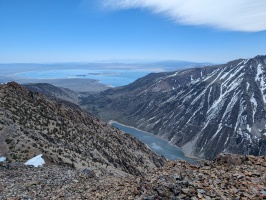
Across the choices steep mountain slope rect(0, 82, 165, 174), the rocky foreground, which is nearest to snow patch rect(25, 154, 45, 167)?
steep mountain slope rect(0, 82, 165, 174)

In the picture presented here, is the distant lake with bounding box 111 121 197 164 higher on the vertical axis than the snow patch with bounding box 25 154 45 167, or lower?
lower

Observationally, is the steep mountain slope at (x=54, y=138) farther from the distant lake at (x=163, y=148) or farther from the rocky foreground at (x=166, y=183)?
the distant lake at (x=163, y=148)

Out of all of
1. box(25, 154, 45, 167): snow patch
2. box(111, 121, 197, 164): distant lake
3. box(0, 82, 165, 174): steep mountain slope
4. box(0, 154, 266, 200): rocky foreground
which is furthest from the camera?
box(111, 121, 197, 164): distant lake

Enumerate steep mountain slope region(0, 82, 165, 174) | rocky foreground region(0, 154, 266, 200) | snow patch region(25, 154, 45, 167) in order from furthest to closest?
steep mountain slope region(0, 82, 165, 174)
snow patch region(25, 154, 45, 167)
rocky foreground region(0, 154, 266, 200)

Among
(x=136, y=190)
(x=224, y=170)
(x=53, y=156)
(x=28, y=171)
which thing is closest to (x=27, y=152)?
Result: (x=53, y=156)

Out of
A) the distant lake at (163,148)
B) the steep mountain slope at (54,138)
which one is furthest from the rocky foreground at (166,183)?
the distant lake at (163,148)

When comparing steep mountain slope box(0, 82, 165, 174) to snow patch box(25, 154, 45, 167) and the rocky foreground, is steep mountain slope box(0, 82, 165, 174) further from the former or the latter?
the rocky foreground

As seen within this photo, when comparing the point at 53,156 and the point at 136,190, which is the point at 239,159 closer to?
the point at 136,190
